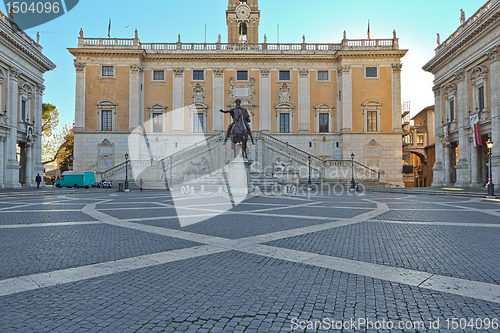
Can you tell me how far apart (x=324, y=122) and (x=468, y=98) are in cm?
1694

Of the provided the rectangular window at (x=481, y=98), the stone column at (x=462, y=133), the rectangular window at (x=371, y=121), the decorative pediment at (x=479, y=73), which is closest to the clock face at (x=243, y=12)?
the rectangular window at (x=371, y=121)

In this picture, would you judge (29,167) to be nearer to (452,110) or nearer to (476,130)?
(476,130)

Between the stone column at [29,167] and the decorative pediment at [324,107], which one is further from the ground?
the decorative pediment at [324,107]

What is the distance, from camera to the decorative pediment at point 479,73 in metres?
30.2

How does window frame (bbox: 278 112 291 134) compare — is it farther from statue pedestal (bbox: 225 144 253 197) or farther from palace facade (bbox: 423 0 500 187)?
statue pedestal (bbox: 225 144 253 197)

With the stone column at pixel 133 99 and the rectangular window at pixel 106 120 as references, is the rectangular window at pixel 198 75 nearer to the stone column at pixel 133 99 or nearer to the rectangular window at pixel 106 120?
the stone column at pixel 133 99

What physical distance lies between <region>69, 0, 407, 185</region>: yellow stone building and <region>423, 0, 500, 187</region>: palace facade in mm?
6805

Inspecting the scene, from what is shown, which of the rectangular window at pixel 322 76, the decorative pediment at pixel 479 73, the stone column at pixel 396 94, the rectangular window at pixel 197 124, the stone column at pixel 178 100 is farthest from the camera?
the rectangular window at pixel 322 76

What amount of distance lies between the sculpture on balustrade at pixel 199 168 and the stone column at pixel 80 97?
16178 mm

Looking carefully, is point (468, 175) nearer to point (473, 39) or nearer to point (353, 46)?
point (473, 39)

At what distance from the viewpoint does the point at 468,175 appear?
32.8 m

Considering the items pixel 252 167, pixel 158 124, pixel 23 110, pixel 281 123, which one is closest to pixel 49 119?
pixel 23 110

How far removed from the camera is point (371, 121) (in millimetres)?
45062

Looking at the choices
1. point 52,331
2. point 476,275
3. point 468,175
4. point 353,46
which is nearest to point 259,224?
point 476,275
